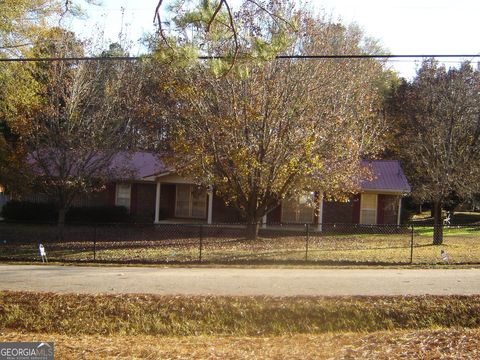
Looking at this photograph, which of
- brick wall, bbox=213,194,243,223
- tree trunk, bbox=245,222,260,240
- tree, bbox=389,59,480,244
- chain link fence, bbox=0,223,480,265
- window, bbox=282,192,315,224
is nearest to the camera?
chain link fence, bbox=0,223,480,265

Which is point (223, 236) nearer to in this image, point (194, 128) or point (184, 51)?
point (194, 128)

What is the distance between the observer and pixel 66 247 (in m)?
19.7

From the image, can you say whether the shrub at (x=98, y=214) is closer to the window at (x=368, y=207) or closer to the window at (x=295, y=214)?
the window at (x=295, y=214)

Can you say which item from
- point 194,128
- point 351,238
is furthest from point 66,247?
point 351,238

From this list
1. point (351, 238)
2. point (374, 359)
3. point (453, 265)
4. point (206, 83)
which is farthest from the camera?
point (351, 238)

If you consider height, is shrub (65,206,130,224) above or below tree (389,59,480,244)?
below

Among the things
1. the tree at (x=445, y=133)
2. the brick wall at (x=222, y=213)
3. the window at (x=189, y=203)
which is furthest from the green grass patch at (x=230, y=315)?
the window at (x=189, y=203)

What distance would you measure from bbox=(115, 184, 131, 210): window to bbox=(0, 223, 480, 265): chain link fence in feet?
11.8

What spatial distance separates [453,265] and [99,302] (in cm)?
1046

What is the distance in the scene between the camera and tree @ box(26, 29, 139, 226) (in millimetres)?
22484

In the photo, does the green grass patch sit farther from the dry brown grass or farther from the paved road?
the paved road

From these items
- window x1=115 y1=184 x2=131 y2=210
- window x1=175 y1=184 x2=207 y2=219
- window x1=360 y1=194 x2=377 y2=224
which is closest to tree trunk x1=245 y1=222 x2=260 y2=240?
window x1=175 y1=184 x2=207 y2=219

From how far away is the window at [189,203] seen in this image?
29.7 m

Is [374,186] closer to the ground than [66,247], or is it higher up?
higher up
